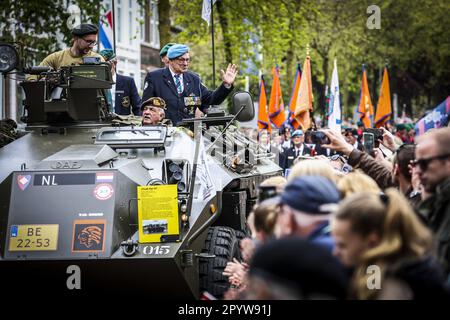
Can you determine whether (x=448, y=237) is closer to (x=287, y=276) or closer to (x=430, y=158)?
(x=430, y=158)

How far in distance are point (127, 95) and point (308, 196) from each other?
8.61 meters

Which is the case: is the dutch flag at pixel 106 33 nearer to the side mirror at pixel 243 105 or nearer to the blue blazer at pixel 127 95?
the blue blazer at pixel 127 95

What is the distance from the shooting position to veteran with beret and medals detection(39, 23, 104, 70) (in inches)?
466

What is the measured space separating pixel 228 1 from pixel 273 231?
2064cm

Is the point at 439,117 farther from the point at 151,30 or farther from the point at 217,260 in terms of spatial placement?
the point at 151,30

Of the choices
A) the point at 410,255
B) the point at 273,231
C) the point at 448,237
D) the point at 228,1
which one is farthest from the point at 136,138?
the point at 228,1

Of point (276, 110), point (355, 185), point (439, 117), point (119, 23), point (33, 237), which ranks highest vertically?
point (119, 23)

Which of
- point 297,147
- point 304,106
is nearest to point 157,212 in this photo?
point 304,106

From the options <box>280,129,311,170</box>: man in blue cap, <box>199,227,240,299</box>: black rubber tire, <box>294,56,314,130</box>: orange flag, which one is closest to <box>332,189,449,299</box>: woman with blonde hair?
<box>199,227,240,299</box>: black rubber tire

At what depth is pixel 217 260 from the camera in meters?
9.45

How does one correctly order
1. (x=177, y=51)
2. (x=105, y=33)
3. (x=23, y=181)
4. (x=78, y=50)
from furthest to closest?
(x=105, y=33), (x=177, y=51), (x=78, y=50), (x=23, y=181)

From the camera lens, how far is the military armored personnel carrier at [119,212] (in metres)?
8.76

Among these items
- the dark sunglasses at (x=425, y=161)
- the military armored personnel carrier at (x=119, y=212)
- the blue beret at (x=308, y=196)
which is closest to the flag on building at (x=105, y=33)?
the military armored personnel carrier at (x=119, y=212)

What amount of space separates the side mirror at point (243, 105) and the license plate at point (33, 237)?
7.70 ft
